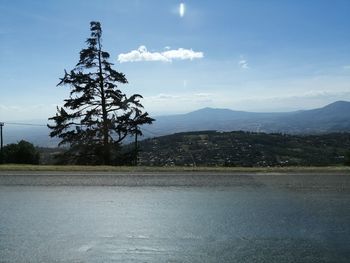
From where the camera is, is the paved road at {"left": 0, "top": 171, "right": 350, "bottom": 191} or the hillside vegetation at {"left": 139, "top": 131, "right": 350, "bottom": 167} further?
the hillside vegetation at {"left": 139, "top": 131, "right": 350, "bottom": 167}

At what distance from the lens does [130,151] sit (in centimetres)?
3189

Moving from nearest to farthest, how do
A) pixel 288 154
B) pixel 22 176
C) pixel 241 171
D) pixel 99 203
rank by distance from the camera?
pixel 99 203, pixel 22 176, pixel 241 171, pixel 288 154

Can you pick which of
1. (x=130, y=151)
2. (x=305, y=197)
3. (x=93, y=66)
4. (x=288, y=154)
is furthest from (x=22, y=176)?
(x=288, y=154)

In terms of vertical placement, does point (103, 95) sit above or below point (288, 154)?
above

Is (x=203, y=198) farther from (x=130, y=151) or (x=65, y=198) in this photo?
(x=130, y=151)

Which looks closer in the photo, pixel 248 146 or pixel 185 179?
pixel 185 179

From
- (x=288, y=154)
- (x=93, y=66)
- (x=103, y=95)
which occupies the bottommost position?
(x=288, y=154)

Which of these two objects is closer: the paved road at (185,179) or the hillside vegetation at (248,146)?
the paved road at (185,179)

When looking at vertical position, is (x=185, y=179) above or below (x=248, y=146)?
above

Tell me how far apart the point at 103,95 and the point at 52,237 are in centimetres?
2718

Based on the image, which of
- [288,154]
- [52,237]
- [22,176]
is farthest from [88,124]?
[288,154]

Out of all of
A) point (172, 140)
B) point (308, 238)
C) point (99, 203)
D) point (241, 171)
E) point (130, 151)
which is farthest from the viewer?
point (172, 140)

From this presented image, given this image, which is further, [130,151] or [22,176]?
[130,151]

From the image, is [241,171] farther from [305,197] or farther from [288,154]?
[288,154]
